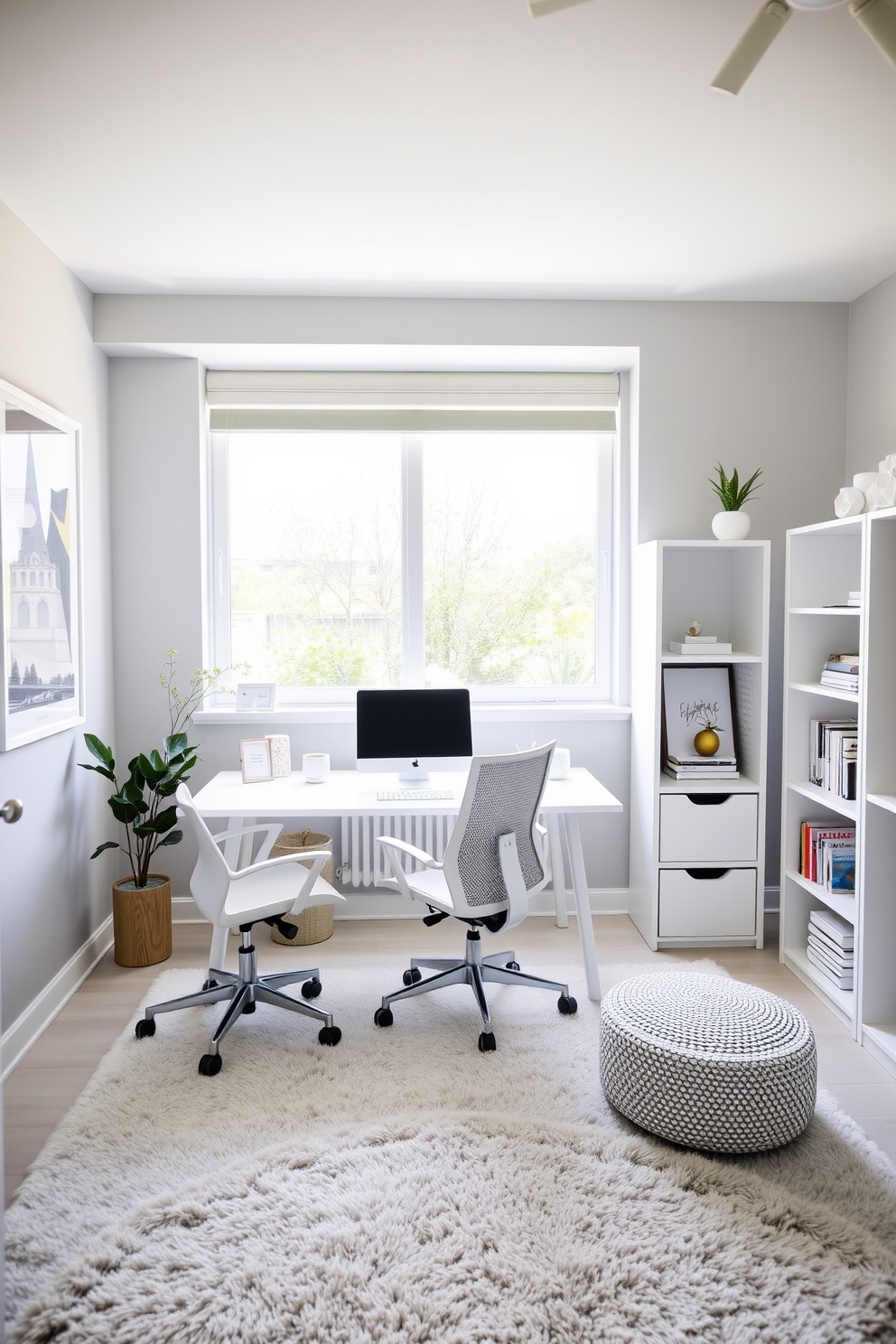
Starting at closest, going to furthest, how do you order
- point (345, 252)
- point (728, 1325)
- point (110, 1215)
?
point (728, 1325) → point (110, 1215) → point (345, 252)

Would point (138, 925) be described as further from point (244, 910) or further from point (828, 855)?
point (828, 855)

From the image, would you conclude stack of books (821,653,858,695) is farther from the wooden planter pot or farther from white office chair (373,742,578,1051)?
the wooden planter pot

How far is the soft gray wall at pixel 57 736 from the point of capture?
2.72m

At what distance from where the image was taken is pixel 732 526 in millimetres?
3492

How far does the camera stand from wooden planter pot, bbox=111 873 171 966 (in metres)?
3.37

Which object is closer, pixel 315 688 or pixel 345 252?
pixel 345 252

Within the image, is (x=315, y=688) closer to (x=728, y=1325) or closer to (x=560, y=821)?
(x=560, y=821)

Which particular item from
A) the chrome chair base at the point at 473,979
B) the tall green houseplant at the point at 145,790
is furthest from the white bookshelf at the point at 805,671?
the tall green houseplant at the point at 145,790

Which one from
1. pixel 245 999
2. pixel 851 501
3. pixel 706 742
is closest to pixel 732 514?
pixel 851 501

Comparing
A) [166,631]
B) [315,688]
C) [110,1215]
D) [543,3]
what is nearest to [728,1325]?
[110,1215]

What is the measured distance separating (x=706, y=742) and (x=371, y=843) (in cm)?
157

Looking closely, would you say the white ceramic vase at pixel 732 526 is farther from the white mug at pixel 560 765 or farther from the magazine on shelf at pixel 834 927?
the magazine on shelf at pixel 834 927

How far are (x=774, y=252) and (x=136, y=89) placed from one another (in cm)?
228

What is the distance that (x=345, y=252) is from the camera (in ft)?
10.1
